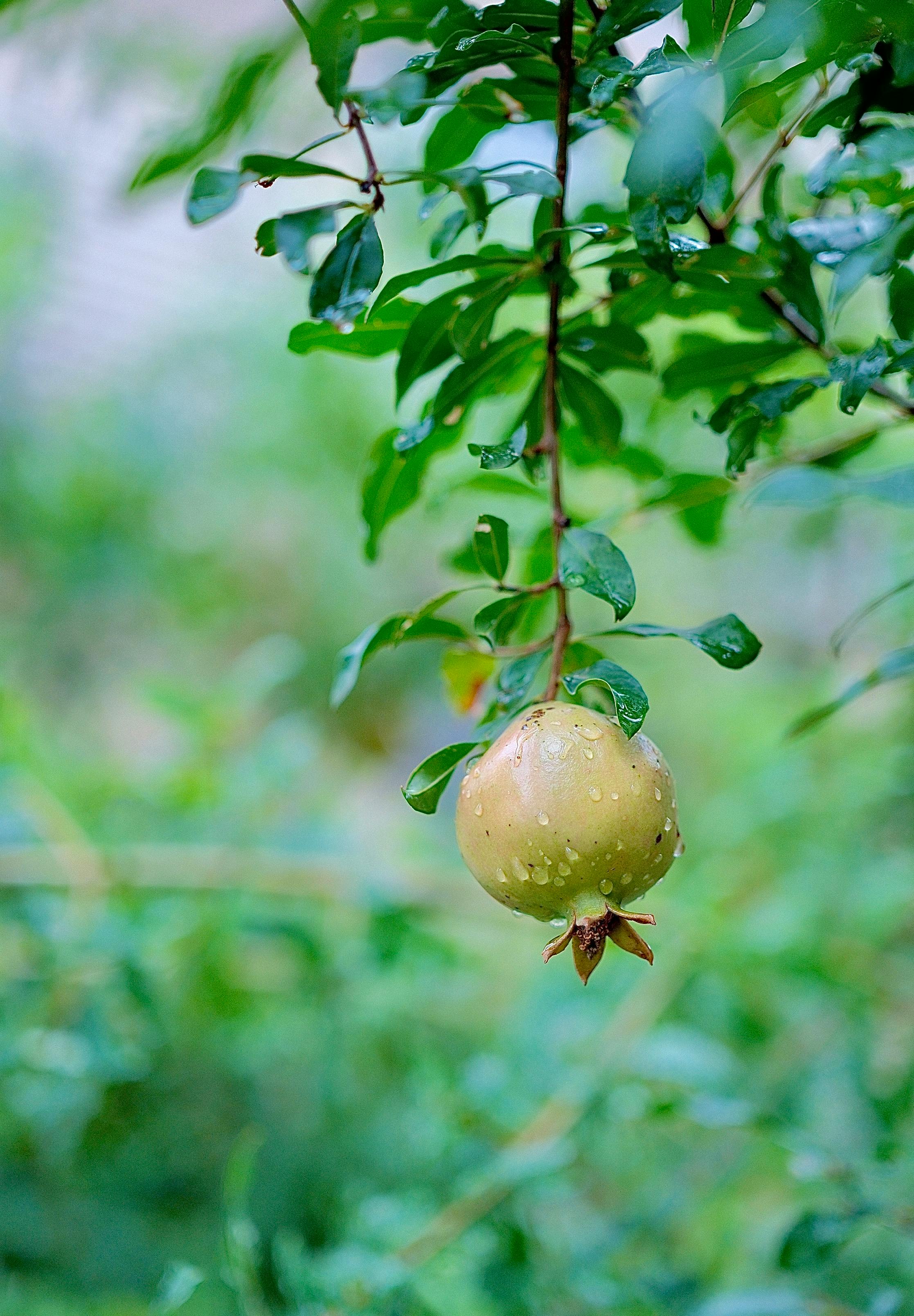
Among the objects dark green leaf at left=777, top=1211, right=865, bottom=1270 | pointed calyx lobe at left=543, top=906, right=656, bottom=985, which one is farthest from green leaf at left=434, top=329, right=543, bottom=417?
dark green leaf at left=777, top=1211, right=865, bottom=1270

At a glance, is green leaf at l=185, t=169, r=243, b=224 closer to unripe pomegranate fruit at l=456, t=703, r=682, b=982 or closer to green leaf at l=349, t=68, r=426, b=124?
green leaf at l=349, t=68, r=426, b=124

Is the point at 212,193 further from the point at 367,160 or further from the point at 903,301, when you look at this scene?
the point at 903,301

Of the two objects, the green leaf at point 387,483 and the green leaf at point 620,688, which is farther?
the green leaf at point 387,483

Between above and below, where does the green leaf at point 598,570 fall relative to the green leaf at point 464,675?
above

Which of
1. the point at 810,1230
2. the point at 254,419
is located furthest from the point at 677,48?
the point at 254,419

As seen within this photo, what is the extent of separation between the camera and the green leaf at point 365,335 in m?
0.31

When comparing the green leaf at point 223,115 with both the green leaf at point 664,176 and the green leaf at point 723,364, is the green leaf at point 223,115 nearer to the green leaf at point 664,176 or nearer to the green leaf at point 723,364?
the green leaf at point 664,176

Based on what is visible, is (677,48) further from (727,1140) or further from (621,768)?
(727,1140)

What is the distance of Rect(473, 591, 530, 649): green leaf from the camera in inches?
12.0

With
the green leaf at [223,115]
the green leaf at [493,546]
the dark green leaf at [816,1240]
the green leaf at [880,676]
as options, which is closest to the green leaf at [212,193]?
the green leaf at [223,115]

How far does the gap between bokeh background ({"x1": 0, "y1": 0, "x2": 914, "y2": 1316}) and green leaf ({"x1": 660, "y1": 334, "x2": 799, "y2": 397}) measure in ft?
0.30

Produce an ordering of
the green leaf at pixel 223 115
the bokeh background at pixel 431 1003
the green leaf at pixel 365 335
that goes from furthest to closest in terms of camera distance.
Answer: the bokeh background at pixel 431 1003, the green leaf at pixel 365 335, the green leaf at pixel 223 115

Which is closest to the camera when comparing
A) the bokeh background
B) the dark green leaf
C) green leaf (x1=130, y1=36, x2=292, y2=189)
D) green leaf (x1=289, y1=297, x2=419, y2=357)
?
green leaf (x1=130, y1=36, x2=292, y2=189)

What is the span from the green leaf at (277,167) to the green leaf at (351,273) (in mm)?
18
